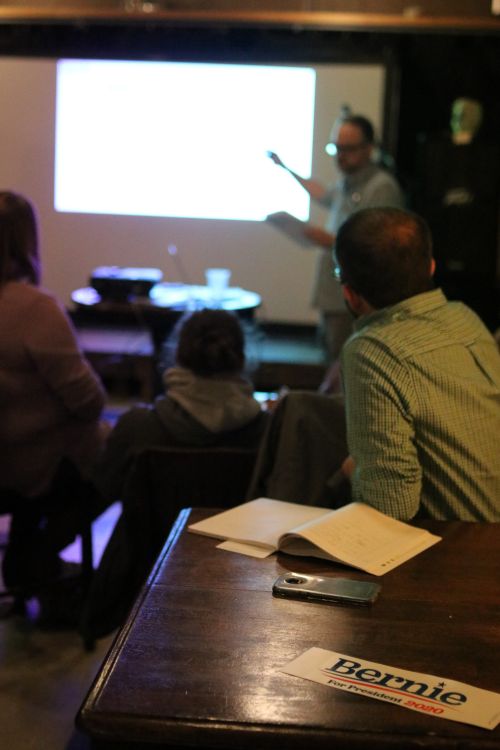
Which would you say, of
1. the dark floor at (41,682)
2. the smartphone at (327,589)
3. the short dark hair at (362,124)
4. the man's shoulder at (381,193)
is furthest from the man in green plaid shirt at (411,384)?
the short dark hair at (362,124)

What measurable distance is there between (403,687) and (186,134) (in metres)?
5.05

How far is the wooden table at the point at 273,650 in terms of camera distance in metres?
0.92

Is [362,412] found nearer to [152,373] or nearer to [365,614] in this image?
[365,614]

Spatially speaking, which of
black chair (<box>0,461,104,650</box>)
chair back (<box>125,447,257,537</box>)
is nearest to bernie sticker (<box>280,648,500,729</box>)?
chair back (<box>125,447,257,537</box>)

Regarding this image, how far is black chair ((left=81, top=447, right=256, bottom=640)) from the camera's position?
204 centimetres

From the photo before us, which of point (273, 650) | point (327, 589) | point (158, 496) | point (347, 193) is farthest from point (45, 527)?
point (347, 193)

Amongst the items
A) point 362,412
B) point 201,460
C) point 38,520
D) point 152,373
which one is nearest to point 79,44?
point 152,373

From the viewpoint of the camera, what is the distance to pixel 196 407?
7.16 ft

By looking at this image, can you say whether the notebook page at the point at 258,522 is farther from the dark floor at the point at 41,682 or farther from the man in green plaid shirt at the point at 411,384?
the dark floor at the point at 41,682

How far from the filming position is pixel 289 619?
3.83ft

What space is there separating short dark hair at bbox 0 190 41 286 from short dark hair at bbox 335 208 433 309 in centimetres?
110

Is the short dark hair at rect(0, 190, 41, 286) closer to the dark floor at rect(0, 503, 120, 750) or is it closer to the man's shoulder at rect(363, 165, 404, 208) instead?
the dark floor at rect(0, 503, 120, 750)

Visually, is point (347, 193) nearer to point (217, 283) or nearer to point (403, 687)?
point (217, 283)

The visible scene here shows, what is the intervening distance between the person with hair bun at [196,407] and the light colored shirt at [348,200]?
1.89 meters
